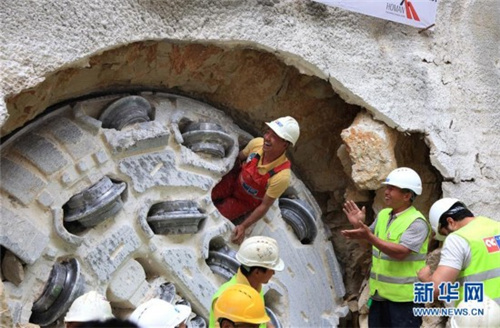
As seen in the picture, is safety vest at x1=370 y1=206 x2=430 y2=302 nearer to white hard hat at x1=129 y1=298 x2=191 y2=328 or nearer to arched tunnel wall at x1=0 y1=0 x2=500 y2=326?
arched tunnel wall at x1=0 y1=0 x2=500 y2=326

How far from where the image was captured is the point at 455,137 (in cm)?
472

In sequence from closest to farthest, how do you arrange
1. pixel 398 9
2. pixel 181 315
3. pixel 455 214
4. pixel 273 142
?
pixel 181 315, pixel 455 214, pixel 273 142, pixel 398 9

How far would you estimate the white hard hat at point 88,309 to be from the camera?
3062mm

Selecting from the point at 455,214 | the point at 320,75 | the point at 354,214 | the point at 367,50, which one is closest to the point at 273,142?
the point at 320,75

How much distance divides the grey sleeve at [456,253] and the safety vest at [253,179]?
1163 mm

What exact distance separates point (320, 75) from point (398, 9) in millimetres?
621

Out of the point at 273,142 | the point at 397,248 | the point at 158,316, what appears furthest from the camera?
the point at 273,142

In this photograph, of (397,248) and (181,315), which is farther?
(397,248)

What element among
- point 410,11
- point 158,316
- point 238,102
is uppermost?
point 410,11

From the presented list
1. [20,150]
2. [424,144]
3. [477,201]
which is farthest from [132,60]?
[477,201]

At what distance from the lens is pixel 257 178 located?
175 inches

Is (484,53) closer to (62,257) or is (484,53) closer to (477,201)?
(477,201)

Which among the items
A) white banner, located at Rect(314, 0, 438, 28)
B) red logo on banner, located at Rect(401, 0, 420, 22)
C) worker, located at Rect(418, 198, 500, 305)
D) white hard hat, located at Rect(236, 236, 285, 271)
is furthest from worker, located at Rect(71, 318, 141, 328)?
red logo on banner, located at Rect(401, 0, 420, 22)

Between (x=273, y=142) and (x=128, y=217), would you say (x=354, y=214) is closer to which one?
(x=273, y=142)
